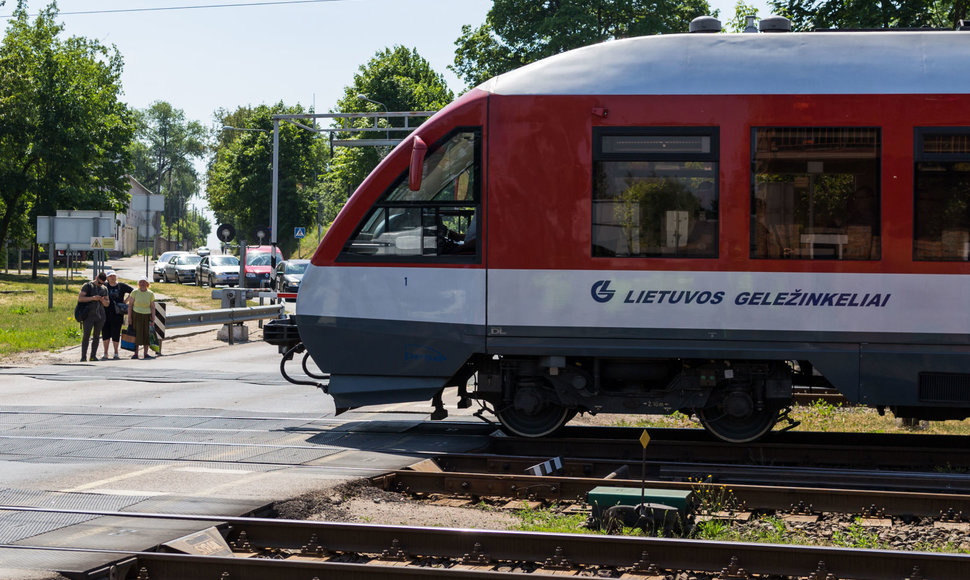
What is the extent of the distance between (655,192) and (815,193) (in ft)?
4.52

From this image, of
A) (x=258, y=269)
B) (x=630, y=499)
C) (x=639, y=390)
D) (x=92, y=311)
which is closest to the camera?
(x=630, y=499)

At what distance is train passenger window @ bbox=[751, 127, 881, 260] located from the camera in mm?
9180

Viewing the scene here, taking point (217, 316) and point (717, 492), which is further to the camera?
point (217, 316)

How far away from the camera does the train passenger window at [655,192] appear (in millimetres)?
9359

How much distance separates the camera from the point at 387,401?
9.98 m

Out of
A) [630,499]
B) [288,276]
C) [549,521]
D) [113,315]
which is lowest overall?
[549,521]

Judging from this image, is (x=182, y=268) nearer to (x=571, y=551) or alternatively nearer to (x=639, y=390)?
(x=639, y=390)

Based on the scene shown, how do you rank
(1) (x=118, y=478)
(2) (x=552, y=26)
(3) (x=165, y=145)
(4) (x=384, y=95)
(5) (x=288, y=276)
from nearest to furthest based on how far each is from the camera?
(1) (x=118, y=478), (5) (x=288, y=276), (2) (x=552, y=26), (4) (x=384, y=95), (3) (x=165, y=145)

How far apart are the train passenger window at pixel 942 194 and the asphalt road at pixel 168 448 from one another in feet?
14.6

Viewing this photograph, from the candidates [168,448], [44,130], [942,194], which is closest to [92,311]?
[168,448]

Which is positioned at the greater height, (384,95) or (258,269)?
(384,95)

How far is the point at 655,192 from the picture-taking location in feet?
30.9

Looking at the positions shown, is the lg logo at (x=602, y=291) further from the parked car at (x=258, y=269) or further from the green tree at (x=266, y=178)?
the green tree at (x=266, y=178)

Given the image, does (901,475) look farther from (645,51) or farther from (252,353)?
(252,353)
